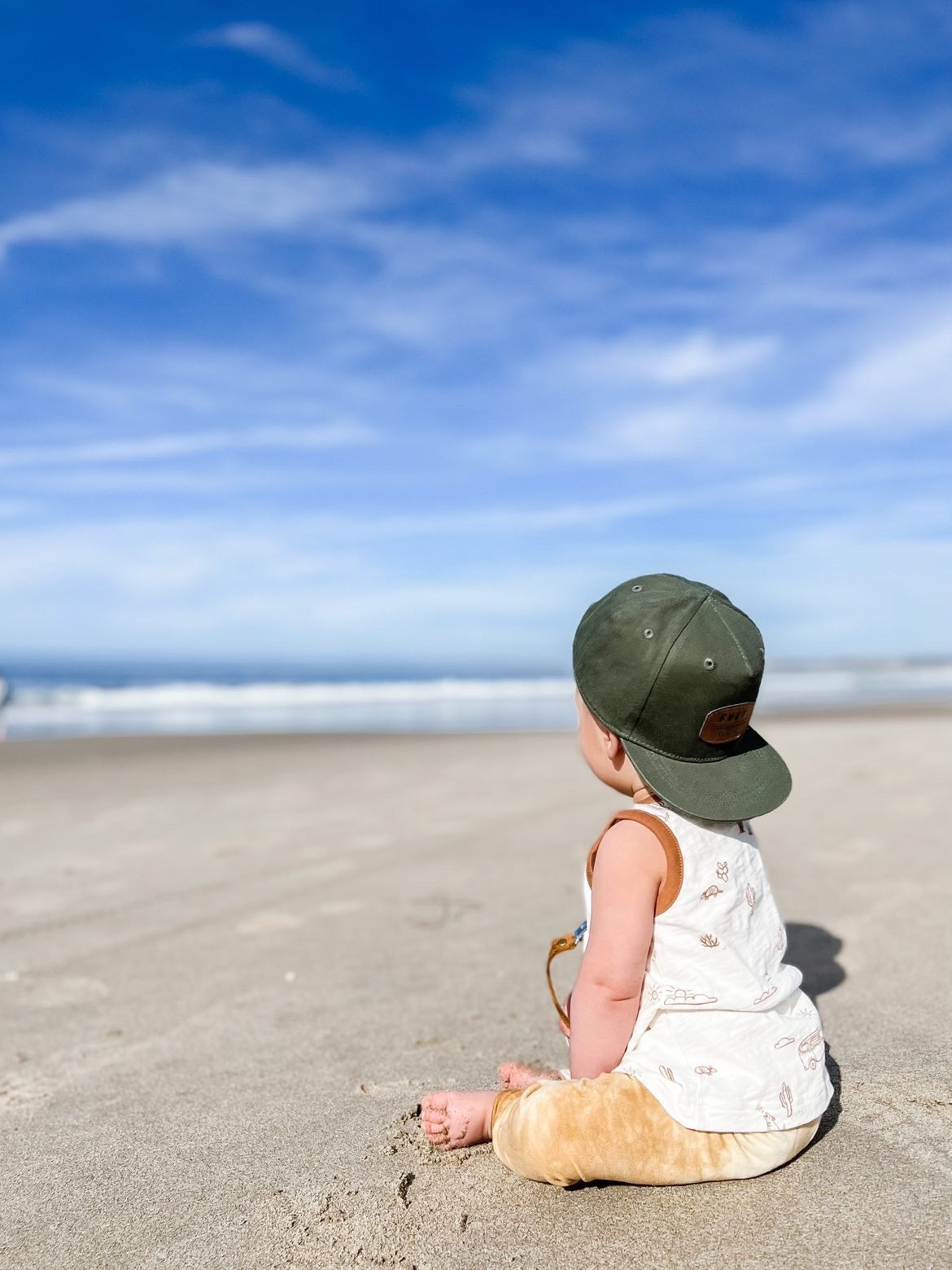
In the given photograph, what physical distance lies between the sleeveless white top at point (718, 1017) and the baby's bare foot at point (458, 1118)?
31cm

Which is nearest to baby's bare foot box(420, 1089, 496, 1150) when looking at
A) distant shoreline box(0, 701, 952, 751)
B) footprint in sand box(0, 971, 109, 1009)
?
footprint in sand box(0, 971, 109, 1009)

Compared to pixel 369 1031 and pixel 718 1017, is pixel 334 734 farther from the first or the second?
pixel 718 1017

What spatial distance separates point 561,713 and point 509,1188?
18163mm

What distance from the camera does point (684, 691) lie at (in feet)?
6.62

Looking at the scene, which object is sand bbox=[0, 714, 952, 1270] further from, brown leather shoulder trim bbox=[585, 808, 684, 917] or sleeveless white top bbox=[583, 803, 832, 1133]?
brown leather shoulder trim bbox=[585, 808, 684, 917]

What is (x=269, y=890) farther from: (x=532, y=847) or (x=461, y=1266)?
(x=461, y=1266)

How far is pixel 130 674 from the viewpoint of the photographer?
42.3 meters

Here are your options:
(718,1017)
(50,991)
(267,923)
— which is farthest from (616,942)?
(267,923)

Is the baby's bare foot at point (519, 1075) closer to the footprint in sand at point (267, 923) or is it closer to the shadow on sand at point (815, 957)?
the shadow on sand at point (815, 957)

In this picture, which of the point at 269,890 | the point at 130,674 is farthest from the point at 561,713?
the point at 130,674

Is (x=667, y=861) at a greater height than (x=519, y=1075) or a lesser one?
greater

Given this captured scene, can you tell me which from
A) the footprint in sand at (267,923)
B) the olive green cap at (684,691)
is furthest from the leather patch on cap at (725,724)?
the footprint in sand at (267,923)

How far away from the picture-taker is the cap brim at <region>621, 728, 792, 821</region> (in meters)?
2.02

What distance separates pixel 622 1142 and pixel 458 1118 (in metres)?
0.37
